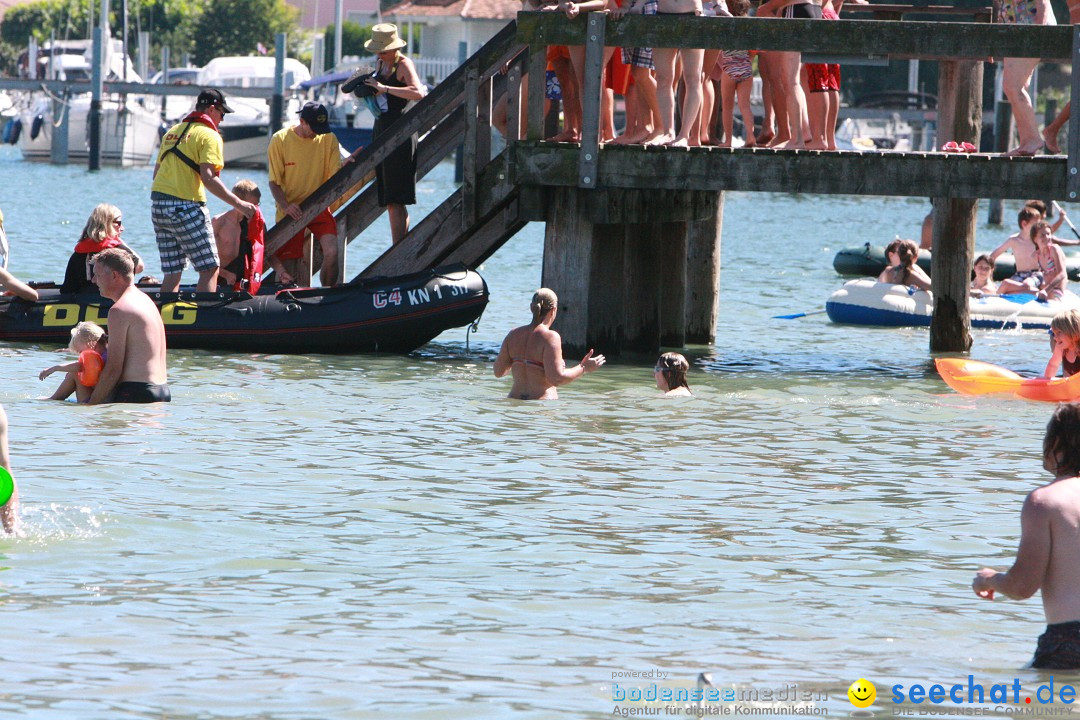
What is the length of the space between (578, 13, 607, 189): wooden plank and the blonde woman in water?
1.65 m

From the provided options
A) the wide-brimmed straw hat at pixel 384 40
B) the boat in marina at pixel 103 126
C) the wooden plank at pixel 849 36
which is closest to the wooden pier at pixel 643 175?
the wooden plank at pixel 849 36

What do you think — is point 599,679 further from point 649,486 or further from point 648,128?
point 648,128

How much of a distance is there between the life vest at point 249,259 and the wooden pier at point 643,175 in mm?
463

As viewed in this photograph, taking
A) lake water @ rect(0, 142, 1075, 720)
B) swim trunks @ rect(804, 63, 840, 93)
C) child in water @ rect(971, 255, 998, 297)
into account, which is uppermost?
swim trunks @ rect(804, 63, 840, 93)

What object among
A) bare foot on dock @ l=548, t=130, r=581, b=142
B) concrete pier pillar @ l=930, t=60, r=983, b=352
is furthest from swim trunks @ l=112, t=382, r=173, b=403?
concrete pier pillar @ l=930, t=60, r=983, b=352

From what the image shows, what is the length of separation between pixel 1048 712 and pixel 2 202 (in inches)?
1470

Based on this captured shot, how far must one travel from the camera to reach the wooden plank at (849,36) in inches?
487

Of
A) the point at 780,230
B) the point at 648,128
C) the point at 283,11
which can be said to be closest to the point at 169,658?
the point at 648,128

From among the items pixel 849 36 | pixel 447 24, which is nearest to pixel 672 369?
pixel 849 36

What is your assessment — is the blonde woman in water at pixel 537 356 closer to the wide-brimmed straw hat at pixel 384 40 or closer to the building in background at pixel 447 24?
the wide-brimmed straw hat at pixel 384 40

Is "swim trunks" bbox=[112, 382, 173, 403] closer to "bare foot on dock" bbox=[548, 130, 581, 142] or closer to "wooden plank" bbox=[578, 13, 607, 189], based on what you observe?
"wooden plank" bbox=[578, 13, 607, 189]

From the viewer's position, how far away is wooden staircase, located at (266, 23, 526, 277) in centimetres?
1373

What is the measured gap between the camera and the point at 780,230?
38.5m

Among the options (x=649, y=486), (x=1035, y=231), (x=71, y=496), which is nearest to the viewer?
(x=71, y=496)
